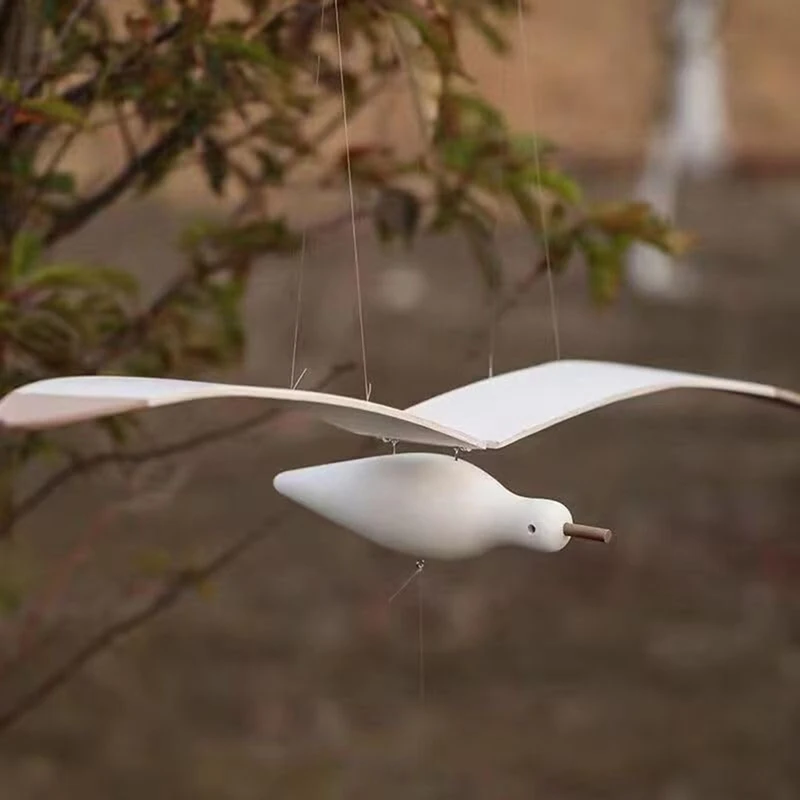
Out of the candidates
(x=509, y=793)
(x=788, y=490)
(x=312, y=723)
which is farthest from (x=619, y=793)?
(x=788, y=490)

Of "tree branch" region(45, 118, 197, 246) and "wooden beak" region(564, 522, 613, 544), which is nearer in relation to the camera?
"wooden beak" region(564, 522, 613, 544)

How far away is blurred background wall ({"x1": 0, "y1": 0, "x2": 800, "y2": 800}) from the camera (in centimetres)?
164

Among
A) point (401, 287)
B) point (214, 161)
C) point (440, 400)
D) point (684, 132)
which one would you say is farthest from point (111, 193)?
point (684, 132)

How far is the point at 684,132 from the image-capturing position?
268 centimetres

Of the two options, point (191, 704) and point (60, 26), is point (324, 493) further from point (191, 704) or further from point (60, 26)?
point (191, 704)

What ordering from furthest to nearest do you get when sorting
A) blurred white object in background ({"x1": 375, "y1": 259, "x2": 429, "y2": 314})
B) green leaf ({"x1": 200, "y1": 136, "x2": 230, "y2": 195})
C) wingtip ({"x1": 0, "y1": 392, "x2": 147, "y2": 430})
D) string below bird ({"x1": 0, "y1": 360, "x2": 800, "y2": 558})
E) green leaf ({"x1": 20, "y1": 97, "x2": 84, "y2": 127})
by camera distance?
blurred white object in background ({"x1": 375, "y1": 259, "x2": 429, "y2": 314})
green leaf ({"x1": 200, "y1": 136, "x2": 230, "y2": 195})
green leaf ({"x1": 20, "y1": 97, "x2": 84, "y2": 127})
string below bird ({"x1": 0, "y1": 360, "x2": 800, "y2": 558})
wingtip ({"x1": 0, "y1": 392, "x2": 147, "y2": 430})

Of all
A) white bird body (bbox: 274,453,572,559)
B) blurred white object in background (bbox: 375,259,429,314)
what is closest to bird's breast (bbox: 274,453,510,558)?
white bird body (bbox: 274,453,572,559)

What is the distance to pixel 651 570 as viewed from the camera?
1.98 metres

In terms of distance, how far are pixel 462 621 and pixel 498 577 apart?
127 mm

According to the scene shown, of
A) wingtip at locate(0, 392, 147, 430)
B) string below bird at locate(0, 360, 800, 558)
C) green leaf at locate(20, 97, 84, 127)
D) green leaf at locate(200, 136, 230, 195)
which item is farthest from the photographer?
green leaf at locate(200, 136, 230, 195)

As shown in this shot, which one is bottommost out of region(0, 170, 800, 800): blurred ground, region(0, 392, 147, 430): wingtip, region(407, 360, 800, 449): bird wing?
region(0, 170, 800, 800): blurred ground

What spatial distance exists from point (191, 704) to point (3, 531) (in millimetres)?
906

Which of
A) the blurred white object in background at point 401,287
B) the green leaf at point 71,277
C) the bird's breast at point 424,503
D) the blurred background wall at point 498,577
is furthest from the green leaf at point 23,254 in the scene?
the blurred white object in background at point 401,287

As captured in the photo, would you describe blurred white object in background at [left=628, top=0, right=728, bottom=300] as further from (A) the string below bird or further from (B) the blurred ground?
(A) the string below bird
